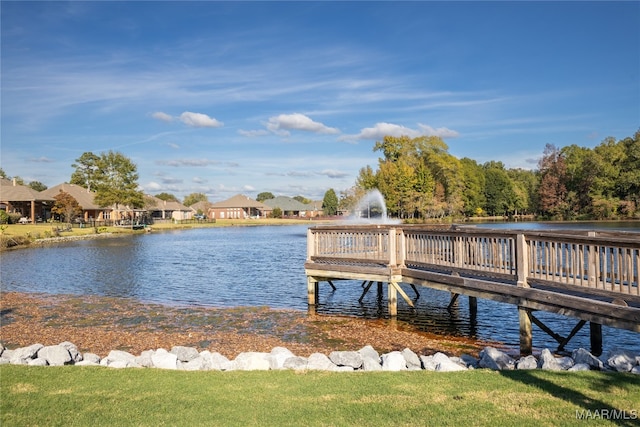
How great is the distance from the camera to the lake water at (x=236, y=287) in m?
14.3

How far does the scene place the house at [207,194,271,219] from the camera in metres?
139

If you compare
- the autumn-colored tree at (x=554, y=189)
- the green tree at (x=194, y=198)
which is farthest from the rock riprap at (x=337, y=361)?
the green tree at (x=194, y=198)

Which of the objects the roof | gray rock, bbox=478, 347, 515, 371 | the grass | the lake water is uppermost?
the roof

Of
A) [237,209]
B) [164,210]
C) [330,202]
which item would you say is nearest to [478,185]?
[330,202]

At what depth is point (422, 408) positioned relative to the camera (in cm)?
581

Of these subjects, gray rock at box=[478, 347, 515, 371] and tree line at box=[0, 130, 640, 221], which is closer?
gray rock at box=[478, 347, 515, 371]

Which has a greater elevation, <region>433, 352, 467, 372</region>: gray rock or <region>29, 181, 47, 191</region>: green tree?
<region>29, 181, 47, 191</region>: green tree

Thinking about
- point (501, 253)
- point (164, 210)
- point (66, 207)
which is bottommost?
point (501, 253)

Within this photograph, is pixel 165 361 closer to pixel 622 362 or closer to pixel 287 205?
pixel 622 362

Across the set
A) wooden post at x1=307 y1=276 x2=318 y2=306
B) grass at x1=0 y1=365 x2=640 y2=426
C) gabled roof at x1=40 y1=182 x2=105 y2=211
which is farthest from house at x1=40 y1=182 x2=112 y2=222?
grass at x1=0 y1=365 x2=640 y2=426

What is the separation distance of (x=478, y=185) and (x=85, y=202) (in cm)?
8236

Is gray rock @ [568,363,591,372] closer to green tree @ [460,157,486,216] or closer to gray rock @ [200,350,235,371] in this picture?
gray rock @ [200,350,235,371]

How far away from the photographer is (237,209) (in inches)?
5492

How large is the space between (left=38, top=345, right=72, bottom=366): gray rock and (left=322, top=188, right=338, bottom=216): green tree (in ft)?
411
